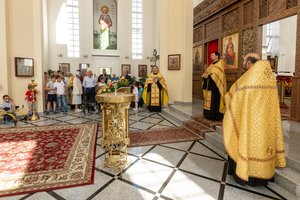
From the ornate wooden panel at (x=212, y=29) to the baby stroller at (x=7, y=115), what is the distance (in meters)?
8.26

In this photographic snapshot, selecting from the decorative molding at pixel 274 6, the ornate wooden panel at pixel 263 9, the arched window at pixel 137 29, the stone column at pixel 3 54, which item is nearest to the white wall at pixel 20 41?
the stone column at pixel 3 54

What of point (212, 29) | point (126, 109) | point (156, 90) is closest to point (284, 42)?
point (212, 29)

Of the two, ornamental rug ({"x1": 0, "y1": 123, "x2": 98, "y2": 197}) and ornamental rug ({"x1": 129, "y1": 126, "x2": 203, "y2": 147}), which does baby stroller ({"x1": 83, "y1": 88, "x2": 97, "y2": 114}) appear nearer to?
ornamental rug ({"x1": 0, "y1": 123, "x2": 98, "y2": 197})

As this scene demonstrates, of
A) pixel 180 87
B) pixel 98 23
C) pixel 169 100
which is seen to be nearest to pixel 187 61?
pixel 180 87

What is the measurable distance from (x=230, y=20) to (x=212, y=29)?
1.39 m

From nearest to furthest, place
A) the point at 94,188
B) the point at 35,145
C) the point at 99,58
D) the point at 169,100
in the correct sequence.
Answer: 1. the point at 94,188
2. the point at 35,145
3. the point at 169,100
4. the point at 99,58

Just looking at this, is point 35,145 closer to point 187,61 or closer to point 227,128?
point 227,128

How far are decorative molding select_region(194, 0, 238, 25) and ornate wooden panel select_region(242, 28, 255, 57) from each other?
140cm

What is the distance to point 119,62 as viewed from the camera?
54.3 ft

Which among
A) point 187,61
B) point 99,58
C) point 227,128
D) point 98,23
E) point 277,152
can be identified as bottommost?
point 277,152

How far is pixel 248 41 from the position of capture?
24.3ft

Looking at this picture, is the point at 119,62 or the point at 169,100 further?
the point at 119,62

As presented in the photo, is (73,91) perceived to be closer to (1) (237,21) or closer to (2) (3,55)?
(2) (3,55)

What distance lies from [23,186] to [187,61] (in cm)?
733
